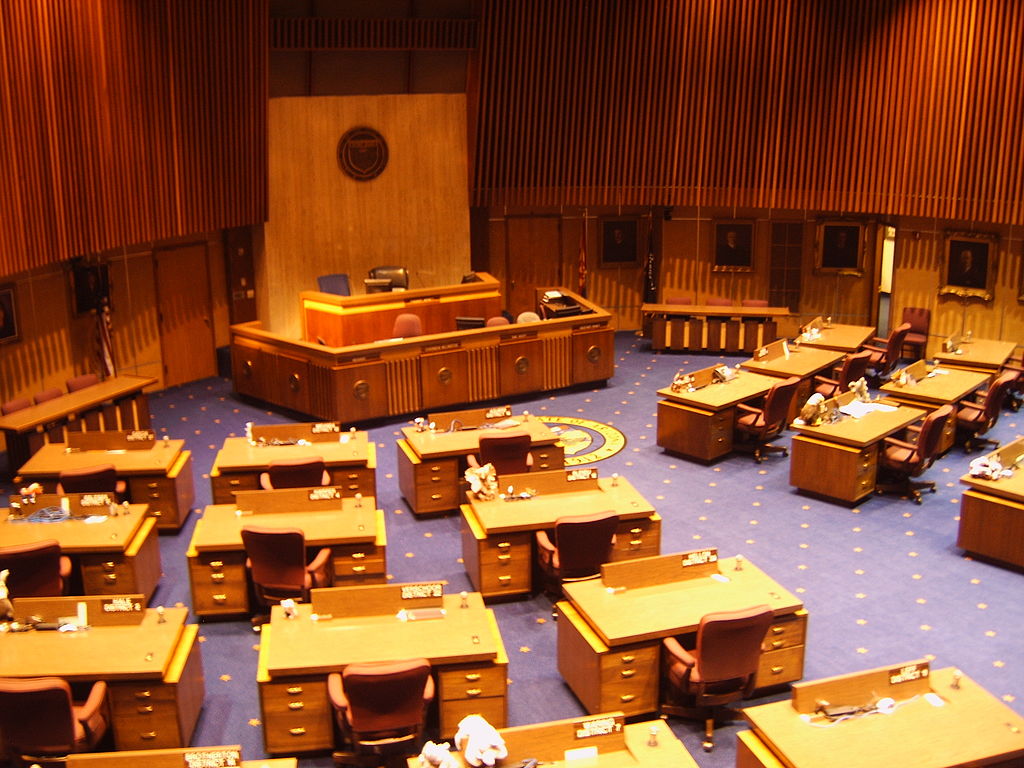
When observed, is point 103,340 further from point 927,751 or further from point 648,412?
point 927,751

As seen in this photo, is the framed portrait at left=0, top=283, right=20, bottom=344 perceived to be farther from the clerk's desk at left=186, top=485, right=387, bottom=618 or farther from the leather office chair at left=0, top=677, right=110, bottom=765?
the leather office chair at left=0, top=677, right=110, bottom=765

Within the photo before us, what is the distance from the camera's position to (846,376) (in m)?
12.1

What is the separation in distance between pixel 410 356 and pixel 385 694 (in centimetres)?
719

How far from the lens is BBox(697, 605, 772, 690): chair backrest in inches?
242

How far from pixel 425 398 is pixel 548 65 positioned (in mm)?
5906

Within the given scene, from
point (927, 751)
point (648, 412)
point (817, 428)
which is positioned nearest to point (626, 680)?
point (927, 751)

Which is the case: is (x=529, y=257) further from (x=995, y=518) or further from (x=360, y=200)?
(x=995, y=518)

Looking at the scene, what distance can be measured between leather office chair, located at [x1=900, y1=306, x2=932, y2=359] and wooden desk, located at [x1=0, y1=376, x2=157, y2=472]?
1023 cm

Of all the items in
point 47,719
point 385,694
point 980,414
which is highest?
point 980,414

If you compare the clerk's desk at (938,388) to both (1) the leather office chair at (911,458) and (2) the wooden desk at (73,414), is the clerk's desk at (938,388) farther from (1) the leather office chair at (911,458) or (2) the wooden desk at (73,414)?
(2) the wooden desk at (73,414)

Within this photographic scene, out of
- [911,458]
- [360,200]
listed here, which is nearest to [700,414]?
[911,458]

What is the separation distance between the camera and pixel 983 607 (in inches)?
319

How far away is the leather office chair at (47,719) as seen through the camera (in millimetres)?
5609

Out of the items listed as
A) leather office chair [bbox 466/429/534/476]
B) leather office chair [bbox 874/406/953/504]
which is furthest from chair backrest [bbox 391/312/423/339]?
leather office chair [bbox 874/406/953/504]
